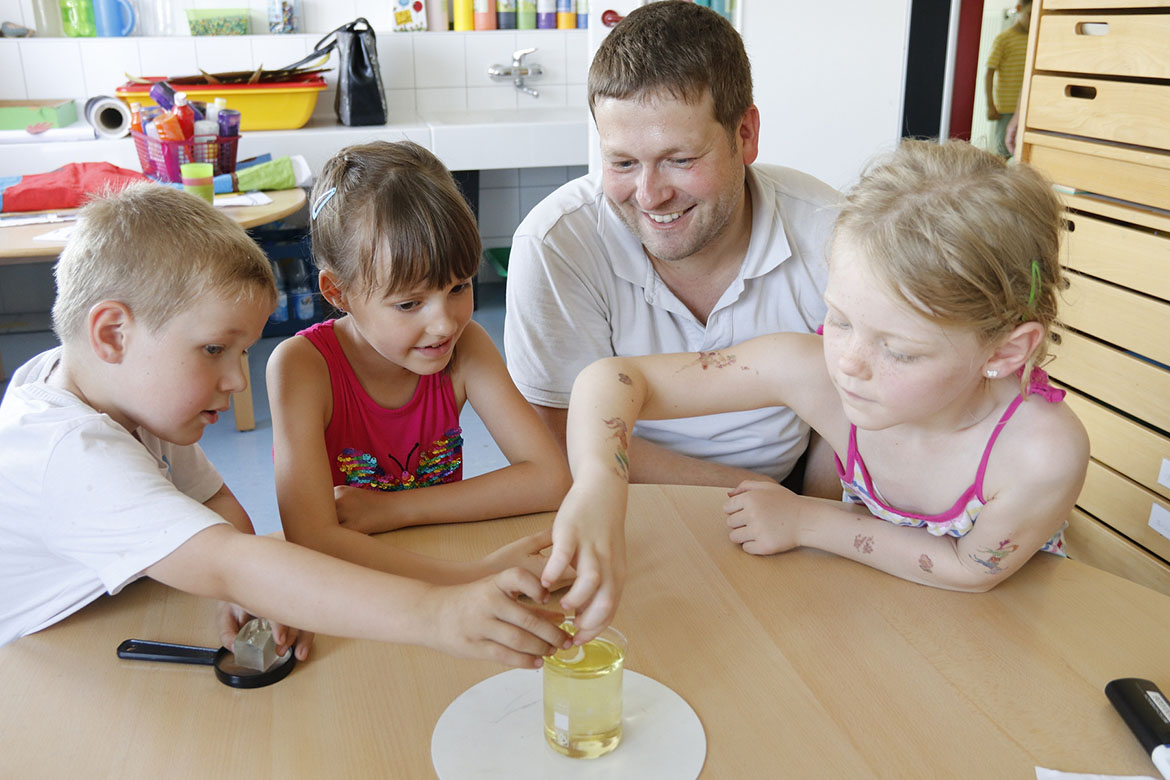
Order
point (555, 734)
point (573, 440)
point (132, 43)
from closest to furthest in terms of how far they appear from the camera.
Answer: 1. point (555, 734)
2. point (573, 440)
3. point (132, 43)

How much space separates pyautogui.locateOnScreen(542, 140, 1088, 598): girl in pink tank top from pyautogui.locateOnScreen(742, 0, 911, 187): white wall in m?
2.26

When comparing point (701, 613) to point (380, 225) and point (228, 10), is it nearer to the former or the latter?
point (380, 225)

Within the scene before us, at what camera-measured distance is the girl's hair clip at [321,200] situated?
52.2 inches

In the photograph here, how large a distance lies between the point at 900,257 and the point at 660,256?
0.62m

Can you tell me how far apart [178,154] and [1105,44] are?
2.43m

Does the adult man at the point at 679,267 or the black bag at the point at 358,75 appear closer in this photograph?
the adult man at the point at 679,267

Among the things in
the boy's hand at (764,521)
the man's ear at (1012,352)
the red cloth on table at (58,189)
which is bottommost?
the boy's hand at (764,521)

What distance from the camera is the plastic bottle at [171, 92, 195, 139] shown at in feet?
9.33

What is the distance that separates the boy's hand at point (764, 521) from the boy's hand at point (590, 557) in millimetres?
187

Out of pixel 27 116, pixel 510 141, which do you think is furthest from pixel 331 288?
pixel 27 116

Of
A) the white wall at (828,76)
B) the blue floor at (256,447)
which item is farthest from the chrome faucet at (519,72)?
the white wall at (828,76)

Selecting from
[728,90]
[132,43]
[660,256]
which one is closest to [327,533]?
[660,256]

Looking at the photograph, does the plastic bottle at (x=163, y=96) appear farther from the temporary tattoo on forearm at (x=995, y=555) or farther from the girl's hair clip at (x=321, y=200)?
the temporary tattoo on forearm at (x=995, y=555)

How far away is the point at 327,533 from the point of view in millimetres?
1169
